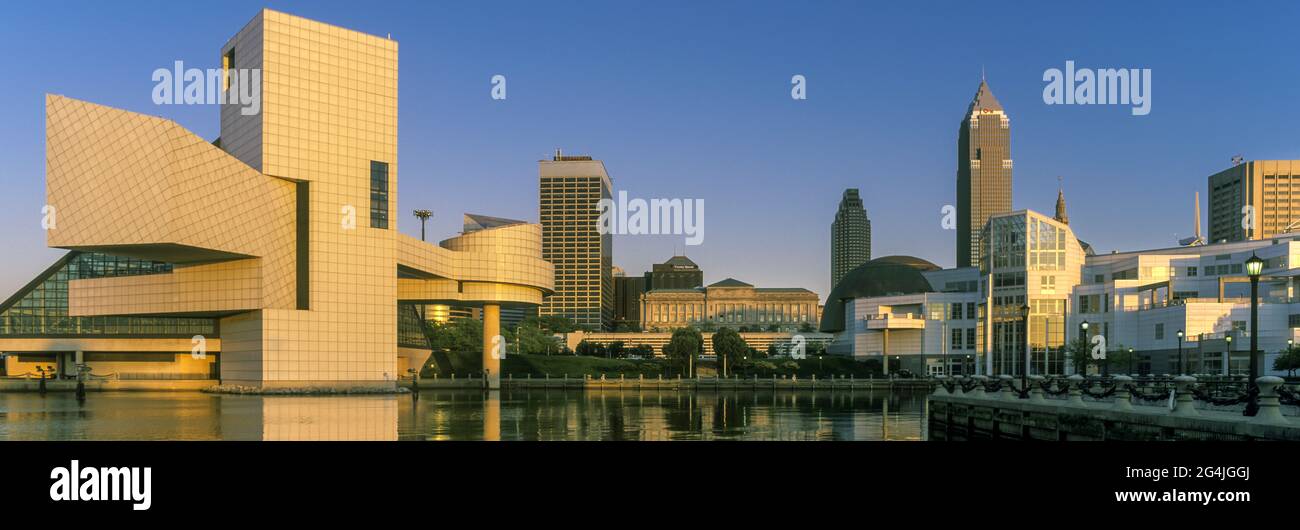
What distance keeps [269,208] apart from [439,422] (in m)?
36.8

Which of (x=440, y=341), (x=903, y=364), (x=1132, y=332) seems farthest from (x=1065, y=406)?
(x=440, y=341)

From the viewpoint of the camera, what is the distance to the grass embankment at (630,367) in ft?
398

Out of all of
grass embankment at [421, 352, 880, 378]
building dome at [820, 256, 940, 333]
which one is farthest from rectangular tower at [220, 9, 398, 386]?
building dome at [820, 256, 940, 333]

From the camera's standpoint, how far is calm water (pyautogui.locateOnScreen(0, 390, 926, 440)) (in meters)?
37.2

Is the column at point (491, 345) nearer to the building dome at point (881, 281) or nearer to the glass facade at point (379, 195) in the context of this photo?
the glass facade at point (379, 195)

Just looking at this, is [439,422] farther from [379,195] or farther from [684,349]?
[684,349]

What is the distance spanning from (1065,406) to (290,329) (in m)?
59.6

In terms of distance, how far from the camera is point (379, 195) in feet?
266

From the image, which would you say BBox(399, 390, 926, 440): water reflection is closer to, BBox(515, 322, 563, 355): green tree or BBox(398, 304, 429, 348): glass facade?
BBox(398, 304, 429, 348): glass facade

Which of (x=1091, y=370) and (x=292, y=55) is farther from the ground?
(x=292, y=55)

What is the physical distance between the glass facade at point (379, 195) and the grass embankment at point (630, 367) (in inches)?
1499
